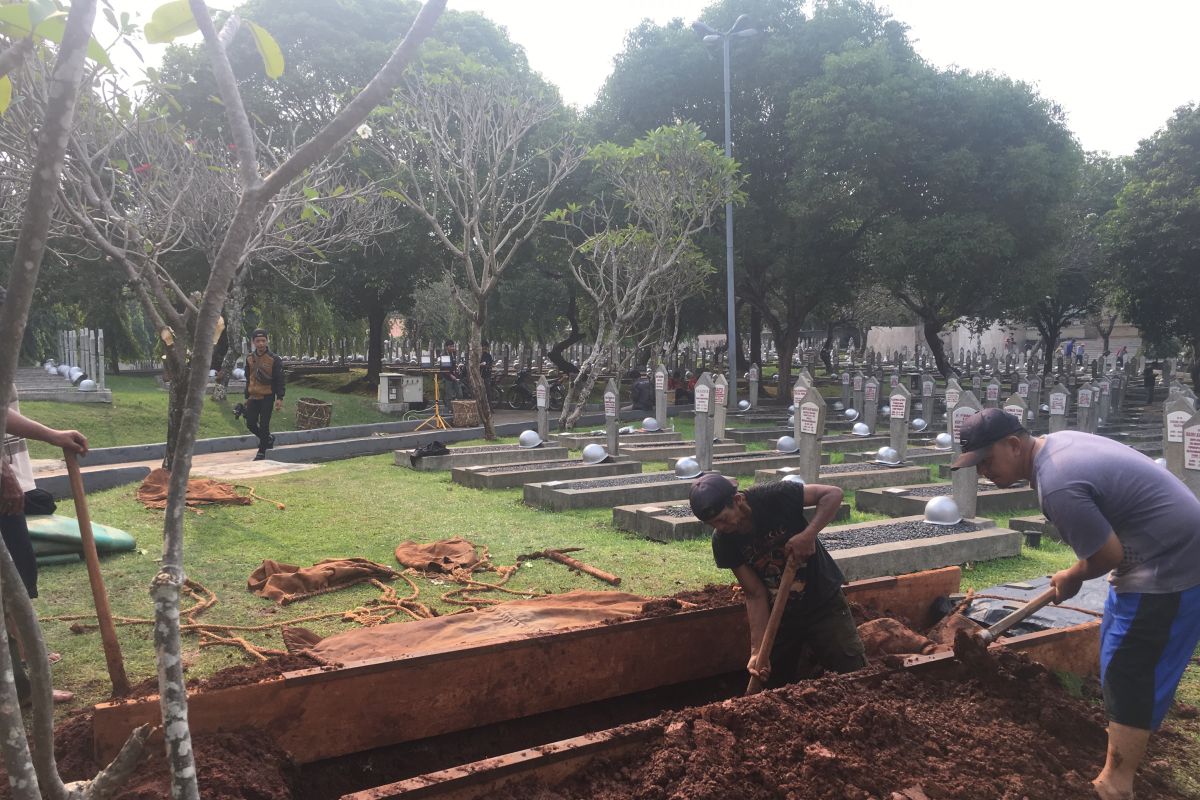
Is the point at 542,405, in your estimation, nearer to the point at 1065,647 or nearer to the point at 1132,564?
the point at 1065,647

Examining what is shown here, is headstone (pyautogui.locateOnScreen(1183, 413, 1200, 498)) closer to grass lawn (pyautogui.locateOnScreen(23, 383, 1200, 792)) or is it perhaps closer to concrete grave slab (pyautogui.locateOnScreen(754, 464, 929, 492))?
grass lawn (pyautogui.locateOnScreen(23, 383, 1200, 792))

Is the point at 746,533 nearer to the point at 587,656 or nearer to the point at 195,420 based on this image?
the point at 587,656

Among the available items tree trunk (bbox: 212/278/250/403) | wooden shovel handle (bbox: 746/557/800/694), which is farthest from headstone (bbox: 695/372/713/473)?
tree trunk (bbox: 212/278/250/403)

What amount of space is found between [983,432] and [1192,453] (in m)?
4.67

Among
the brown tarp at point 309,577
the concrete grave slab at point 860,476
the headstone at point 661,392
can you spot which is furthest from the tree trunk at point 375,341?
the brown tarp at point 309,577

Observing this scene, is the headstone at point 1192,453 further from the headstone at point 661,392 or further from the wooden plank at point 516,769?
the headstone at point 661,392

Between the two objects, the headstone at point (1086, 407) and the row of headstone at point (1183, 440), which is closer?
the row of headstone at point (1183, 440)

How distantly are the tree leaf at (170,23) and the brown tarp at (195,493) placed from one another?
23.4 ft

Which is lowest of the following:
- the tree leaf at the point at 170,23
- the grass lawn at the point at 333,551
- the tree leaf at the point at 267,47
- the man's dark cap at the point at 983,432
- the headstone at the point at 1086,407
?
the grass lawn at the point at 333,551

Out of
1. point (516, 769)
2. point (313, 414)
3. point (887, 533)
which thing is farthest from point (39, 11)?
point (313, 414)

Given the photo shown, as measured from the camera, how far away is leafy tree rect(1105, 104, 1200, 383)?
786 inches

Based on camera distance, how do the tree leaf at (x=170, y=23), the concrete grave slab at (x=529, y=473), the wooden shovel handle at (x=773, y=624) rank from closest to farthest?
the tree leaf at (x=170, y=23) < the wooden shovel handle at (x=773, y=624) < the concrete grave slab at (x=529, y=473)

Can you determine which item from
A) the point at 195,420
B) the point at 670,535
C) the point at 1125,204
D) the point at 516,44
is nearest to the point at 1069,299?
the point at 1125,204

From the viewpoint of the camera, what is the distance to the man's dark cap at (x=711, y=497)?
3.58 meters
